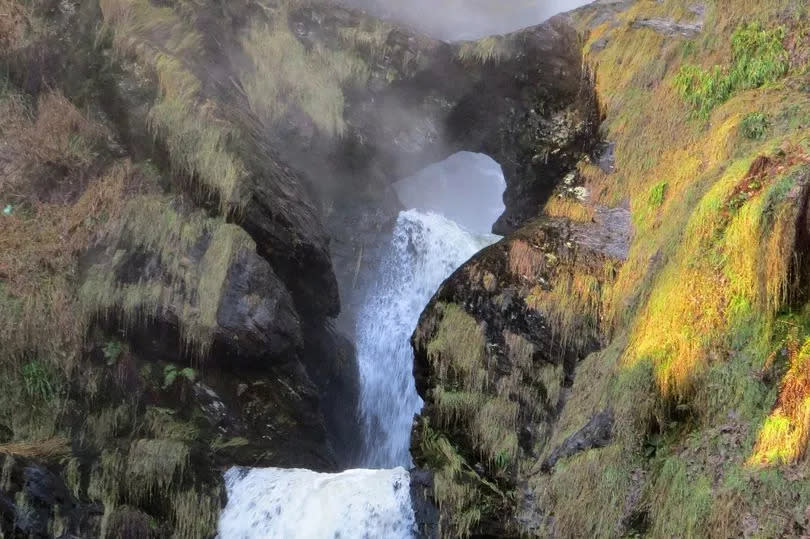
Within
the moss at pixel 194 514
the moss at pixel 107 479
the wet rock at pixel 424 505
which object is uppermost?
the wet rock at pixel 424 505

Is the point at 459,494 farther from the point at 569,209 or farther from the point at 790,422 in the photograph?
the point at 569,209

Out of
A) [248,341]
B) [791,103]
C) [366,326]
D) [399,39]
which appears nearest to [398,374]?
[366,326]

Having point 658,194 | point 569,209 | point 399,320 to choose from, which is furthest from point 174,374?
point 658,194

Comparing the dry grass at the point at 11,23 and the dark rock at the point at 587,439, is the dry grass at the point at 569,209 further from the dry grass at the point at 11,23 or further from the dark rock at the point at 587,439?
the dry grass at the point at 11,23

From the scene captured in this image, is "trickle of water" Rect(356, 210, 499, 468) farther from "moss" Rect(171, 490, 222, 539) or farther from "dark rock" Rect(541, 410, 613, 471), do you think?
"dark rock" Rect(541, 410, 613, 471)

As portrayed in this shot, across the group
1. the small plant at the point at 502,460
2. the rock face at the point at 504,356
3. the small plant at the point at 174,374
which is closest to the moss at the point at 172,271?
the small plant at the point at 174,374
